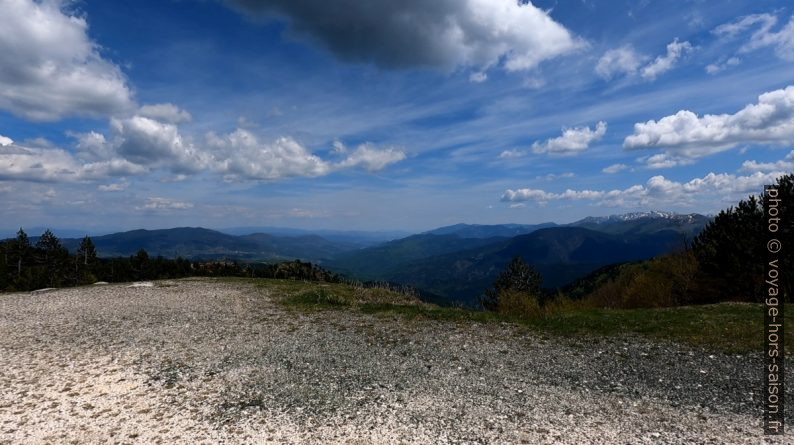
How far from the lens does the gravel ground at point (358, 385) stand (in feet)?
34.3

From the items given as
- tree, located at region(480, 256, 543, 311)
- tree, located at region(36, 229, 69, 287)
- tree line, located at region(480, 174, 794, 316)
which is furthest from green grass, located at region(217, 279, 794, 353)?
tree, located at region(36, 229, 69, 287)

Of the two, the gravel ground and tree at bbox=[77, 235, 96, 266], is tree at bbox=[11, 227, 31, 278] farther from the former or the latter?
the gravel ground

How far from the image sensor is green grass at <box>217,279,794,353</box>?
1789cm

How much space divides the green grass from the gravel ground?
5.08 ft

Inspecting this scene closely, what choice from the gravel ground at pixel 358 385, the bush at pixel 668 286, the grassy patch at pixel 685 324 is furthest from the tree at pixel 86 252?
the bush at pixel 668 286

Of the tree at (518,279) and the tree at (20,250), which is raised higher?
the tree at (20,250)

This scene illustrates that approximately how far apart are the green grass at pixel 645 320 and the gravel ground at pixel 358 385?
1.55 meters

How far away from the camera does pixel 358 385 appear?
13672 mm

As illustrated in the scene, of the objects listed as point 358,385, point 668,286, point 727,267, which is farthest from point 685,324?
point 668,286

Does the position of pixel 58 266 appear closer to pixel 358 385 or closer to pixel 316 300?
pixel 316 300

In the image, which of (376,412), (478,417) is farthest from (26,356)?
(478,417)

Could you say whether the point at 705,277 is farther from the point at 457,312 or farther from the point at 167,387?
the point at 167,387

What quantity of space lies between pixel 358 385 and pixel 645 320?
17.6 meters

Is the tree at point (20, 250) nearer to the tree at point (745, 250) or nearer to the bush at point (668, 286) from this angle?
the bush at point (668, 286)
